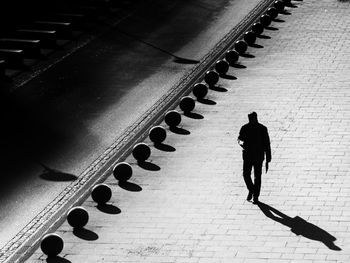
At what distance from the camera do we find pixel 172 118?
21062mm

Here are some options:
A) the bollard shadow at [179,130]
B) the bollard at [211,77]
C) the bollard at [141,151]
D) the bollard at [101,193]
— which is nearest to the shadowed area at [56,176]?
the bollard at [141,151]

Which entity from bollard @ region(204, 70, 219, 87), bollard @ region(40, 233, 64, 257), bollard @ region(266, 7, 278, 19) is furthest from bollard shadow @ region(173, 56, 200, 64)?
bollard @ region(40, 233, 64, 257)

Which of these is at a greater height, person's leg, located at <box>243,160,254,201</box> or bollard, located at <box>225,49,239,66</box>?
person's leg, located at <box>243,160,254,201</box>

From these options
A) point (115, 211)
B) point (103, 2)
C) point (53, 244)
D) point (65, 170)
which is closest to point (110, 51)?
point (103, 2)

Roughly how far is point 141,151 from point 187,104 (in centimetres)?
321

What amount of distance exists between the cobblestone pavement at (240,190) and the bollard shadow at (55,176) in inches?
37.3

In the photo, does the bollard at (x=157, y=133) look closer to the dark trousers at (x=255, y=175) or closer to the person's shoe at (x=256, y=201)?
the dark trousers at (x=255, y=175)

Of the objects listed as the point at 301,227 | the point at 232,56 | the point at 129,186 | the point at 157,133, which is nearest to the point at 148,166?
the point at 129,186

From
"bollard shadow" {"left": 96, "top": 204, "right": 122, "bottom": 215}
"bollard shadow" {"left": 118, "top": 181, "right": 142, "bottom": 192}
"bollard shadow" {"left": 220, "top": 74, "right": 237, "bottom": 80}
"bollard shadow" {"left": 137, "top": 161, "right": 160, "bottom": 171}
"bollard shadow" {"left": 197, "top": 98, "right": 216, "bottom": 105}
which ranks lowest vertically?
"bollard shadow" {"left": 220, "top": 74, "right": 237, "bottom": 80}

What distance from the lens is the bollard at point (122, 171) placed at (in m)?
18.2

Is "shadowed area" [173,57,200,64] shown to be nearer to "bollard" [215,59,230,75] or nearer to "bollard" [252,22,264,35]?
"bollard" [215,59,230,75]

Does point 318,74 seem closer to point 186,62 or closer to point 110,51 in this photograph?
point 186,62

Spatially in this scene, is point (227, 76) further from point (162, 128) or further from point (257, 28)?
point (162, 128)

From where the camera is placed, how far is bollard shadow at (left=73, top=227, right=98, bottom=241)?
16.0 m
